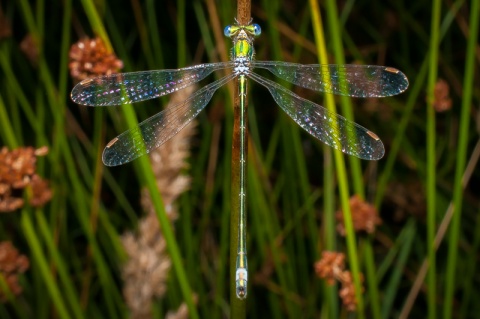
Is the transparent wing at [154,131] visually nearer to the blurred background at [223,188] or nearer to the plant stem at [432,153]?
the blurred background at [223,188]

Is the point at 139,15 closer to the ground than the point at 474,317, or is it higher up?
higher up

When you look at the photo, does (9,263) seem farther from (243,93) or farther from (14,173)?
(243,93)

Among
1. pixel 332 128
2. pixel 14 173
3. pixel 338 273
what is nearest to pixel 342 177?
pixel 332 128


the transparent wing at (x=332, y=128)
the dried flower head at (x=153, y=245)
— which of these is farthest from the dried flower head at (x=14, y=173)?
the transparent wing at (x=332, y=128)

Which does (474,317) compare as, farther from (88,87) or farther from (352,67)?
(88,87)

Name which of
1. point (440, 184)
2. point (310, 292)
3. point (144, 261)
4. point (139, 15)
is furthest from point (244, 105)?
point (440, 184)

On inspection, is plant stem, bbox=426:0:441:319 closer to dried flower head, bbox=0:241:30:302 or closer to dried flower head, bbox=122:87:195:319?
dried flower head, bbox=122:87:195:319

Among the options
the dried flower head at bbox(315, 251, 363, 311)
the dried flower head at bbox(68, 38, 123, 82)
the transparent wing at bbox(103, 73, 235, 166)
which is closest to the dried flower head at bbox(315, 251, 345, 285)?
the dried flower head at bbox(315, 251, 363, 311)

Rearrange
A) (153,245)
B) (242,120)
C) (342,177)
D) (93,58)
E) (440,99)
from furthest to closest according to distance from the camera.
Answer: (440,99), (153,245), (342,177), (93,58), (242,120)
